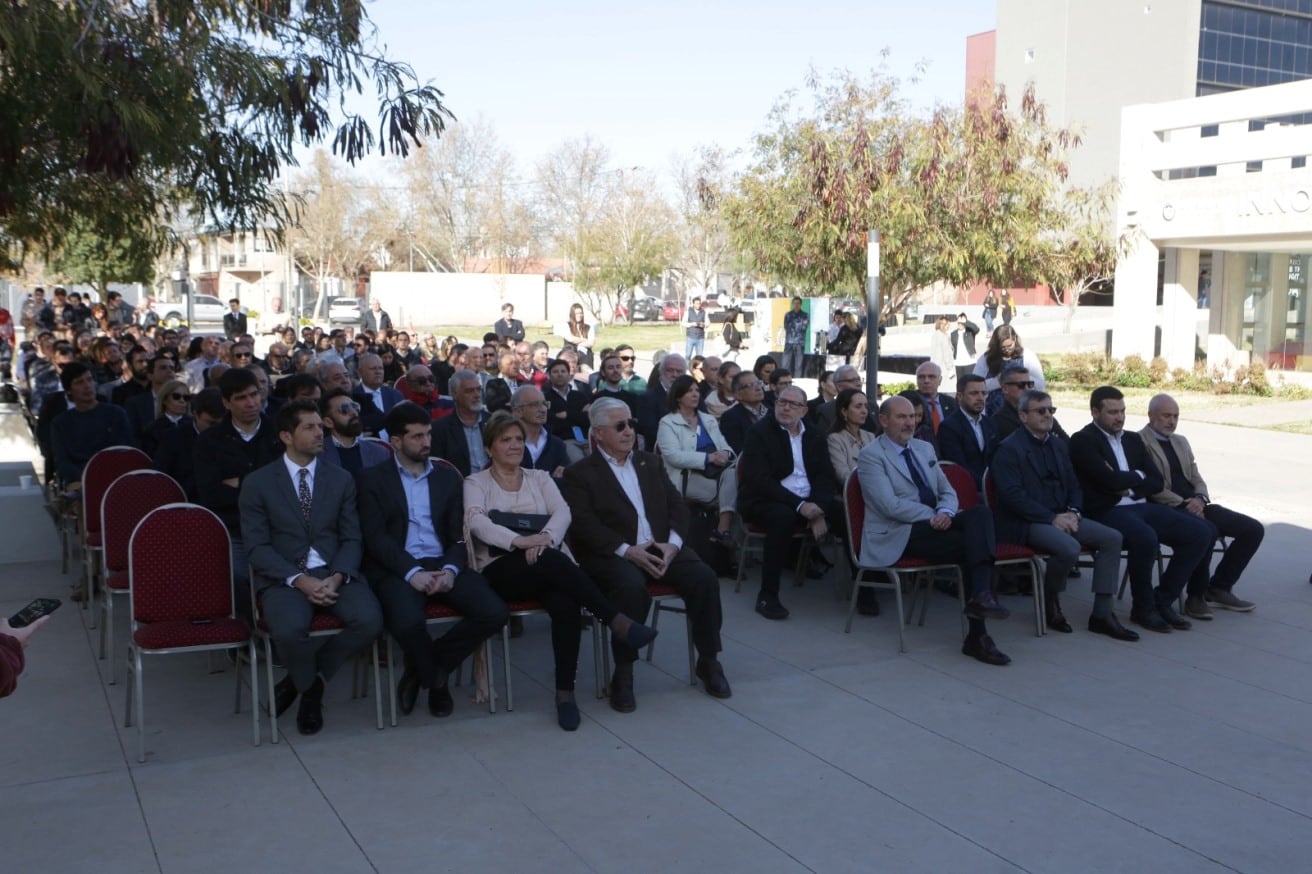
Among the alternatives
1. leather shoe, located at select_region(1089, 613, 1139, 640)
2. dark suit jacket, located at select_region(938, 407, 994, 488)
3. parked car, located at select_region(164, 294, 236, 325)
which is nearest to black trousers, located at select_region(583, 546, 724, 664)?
leather shoe, located at select_region(1089, 613, 1139, 640)

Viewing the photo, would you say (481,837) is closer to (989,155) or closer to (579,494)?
(579,494)

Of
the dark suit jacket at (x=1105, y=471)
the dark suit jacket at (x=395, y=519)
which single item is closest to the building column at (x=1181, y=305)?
the dark suit jacket at (x=1105, y=471)

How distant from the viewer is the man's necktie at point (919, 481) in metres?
7.51

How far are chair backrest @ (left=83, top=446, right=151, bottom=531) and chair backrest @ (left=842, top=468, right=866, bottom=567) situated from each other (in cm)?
427

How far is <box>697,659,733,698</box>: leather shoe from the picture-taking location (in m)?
6.27

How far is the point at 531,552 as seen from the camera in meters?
6.05

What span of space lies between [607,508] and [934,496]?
2.20m

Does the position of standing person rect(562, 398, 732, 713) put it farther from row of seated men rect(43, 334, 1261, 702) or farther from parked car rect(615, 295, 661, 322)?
parked car rect(615, 295, 661, 322)

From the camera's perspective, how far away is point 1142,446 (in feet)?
26.6

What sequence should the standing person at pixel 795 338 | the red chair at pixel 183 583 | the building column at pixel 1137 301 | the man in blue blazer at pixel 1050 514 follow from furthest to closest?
the building column at pixel 1137 301
the standing person at pixel 795 338
the man in blue blazer at pixel 1050 514
the red chair at pixel 183 583

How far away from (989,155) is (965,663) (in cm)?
1514

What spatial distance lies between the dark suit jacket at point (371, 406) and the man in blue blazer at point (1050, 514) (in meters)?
4.55

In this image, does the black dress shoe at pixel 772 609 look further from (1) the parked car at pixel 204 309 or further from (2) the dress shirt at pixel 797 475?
(1) the parked car at pixel 204 309

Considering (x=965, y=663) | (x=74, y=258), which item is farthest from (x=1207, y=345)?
(x=74, y=258)
